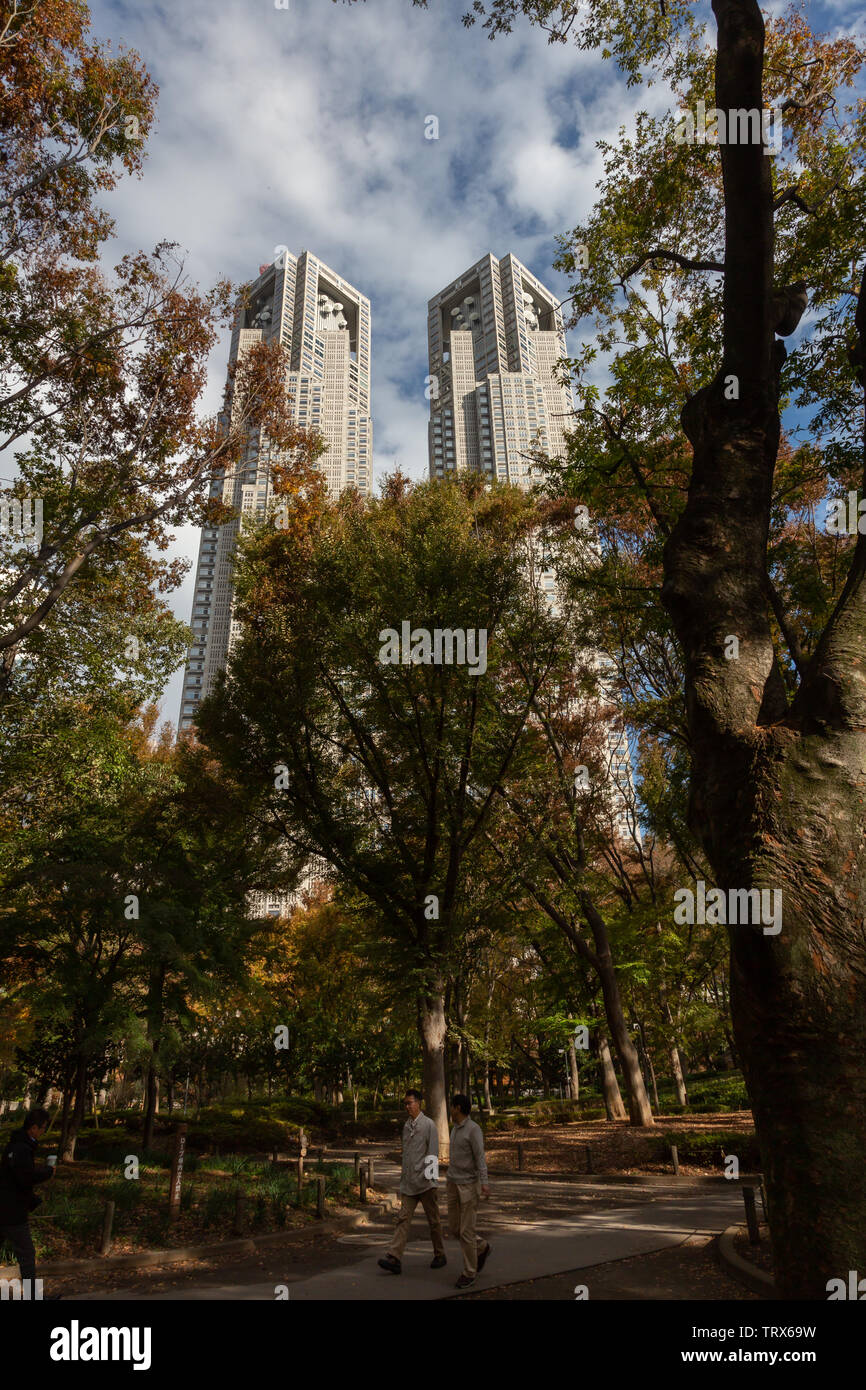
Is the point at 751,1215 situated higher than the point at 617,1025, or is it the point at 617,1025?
the point at 617,1025

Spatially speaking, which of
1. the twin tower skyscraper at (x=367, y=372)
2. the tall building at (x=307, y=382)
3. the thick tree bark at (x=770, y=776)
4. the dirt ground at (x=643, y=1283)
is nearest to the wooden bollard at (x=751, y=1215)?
the dirt ground at (x=643, y=1283)

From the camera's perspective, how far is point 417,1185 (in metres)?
7.96

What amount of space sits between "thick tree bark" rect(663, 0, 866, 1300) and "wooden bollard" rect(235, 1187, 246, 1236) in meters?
8.54

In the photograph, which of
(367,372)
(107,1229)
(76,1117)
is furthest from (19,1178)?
(367,372)

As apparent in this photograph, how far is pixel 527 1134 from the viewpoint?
22.7m

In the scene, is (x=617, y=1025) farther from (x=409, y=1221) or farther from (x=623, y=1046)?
(x=409, y=1221)

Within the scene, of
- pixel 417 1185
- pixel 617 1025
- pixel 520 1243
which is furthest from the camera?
pixel 617 1025

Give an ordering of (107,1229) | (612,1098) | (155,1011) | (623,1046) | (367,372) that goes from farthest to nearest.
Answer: (367,372) → (612,1098) → (623,1046) → (155,1011) → (107,1229)

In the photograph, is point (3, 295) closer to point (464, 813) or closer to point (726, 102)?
point (726, 102)

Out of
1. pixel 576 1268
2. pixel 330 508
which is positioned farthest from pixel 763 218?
pixel 330 508

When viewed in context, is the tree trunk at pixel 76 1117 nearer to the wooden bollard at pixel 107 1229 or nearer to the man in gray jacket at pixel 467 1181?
the wooden bollard at pixel 107 1229

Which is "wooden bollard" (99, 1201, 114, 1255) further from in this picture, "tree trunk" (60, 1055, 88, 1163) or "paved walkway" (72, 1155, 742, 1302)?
"tree trunk" (60, 1055, 88, 1163)

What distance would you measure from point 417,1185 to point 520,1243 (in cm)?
218
